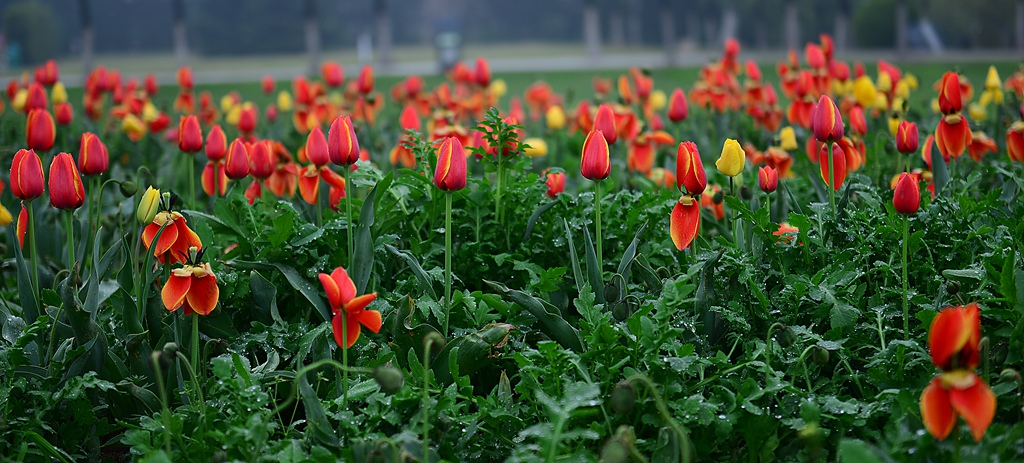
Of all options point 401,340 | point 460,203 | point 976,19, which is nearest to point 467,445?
point 401,340

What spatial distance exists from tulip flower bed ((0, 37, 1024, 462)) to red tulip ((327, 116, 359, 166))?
10mm

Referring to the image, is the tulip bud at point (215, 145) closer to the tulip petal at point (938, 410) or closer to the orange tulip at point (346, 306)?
the orange tulip at point (346, 306)

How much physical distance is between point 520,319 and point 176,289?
781mm

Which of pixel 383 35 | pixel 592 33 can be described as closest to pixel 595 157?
pixel 383 35

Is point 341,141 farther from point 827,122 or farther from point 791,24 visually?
point 791,24

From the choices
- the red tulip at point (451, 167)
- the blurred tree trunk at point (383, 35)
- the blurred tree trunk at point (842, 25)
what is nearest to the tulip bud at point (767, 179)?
the red tulip at point (451, 167)

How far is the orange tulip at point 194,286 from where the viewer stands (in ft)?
5.81

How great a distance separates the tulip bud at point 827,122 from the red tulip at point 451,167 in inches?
35.5

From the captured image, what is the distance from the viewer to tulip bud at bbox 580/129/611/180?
1991 mm

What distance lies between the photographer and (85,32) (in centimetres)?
1845

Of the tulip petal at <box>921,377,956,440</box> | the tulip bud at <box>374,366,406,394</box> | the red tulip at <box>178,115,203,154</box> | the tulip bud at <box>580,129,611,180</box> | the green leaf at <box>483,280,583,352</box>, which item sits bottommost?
the green leaf at <box>483,280,583,352</box>

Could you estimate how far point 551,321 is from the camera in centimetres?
205

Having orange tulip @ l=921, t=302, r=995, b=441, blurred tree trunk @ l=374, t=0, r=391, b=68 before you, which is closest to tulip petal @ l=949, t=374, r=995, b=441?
orange tulip @ l=921, t=302, r=995, b=441

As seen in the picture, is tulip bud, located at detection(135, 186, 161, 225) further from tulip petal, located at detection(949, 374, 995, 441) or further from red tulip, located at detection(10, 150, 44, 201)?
tulip petal, located at detection(949, 374, 995, 441)
